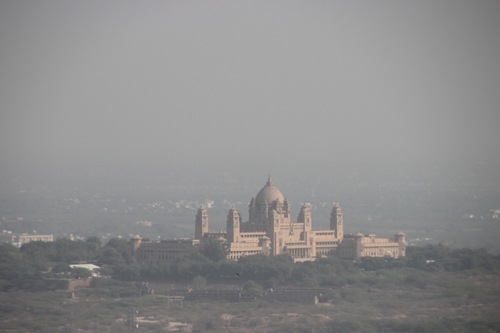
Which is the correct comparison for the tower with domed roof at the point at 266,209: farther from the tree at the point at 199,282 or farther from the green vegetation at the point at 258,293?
the tree at the point at 199,282

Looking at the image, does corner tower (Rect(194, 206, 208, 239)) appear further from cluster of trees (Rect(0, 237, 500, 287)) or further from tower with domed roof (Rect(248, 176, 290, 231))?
cluster of trees (Rect(0, 237, 500, 287))

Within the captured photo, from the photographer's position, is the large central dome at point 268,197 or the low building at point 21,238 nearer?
the large central dome at point 268,197

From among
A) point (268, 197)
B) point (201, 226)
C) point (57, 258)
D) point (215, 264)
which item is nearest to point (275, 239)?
point (268, 197)

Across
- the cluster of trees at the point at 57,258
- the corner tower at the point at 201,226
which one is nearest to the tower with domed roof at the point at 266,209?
the corner tower at the point at 201,226

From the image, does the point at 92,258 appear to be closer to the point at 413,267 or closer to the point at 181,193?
the point at 413,267

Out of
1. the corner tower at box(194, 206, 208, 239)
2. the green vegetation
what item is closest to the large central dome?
the corner tower at box(194, 206, 208, 239)

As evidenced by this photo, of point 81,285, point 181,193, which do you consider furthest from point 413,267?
point 181,193
